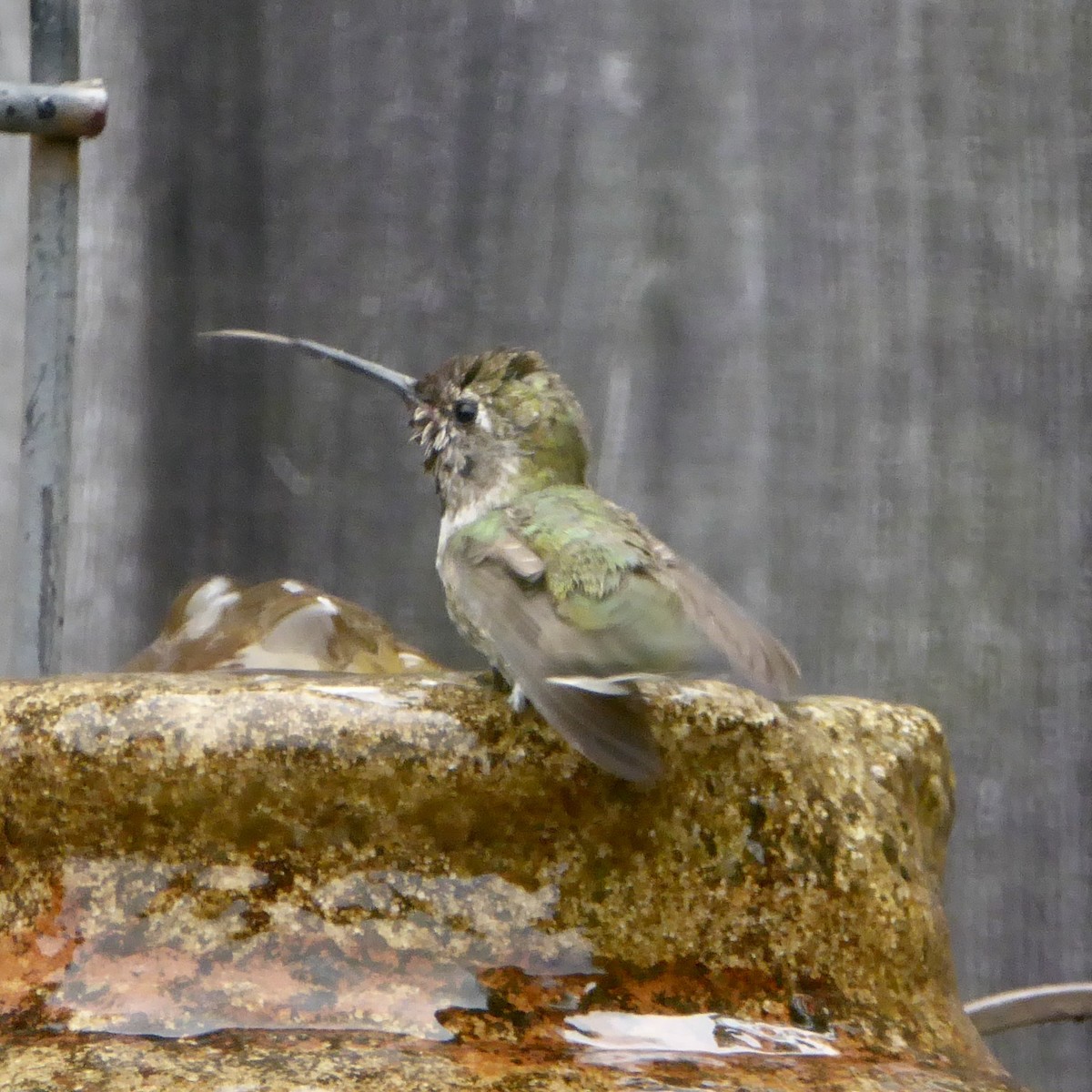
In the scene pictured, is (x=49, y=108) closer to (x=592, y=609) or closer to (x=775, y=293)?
(x=592, y=609)

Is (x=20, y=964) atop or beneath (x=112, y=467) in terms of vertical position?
beneath

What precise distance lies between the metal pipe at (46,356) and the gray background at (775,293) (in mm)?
1064

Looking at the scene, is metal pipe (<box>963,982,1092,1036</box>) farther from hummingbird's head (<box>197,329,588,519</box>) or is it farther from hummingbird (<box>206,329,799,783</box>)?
hummingbird's head (<box>197,329,588,519</box>)

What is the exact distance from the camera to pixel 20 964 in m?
1.77

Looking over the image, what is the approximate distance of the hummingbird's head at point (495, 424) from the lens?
3.06m

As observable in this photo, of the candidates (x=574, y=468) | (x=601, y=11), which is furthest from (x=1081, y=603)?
(x=601, y=11)

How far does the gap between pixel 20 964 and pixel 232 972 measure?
232 mm

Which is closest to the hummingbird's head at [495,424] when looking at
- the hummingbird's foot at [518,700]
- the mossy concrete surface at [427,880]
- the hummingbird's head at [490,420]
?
the hummingbird's head at [490,420]

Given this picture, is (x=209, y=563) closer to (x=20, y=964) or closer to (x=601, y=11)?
(x=601, y=11)

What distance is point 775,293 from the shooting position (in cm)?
358

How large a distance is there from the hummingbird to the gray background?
55 cm

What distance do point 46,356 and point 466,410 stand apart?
0.86 metres

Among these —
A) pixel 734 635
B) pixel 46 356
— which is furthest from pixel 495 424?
pixel 46 356

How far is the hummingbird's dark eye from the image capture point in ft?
10.1
